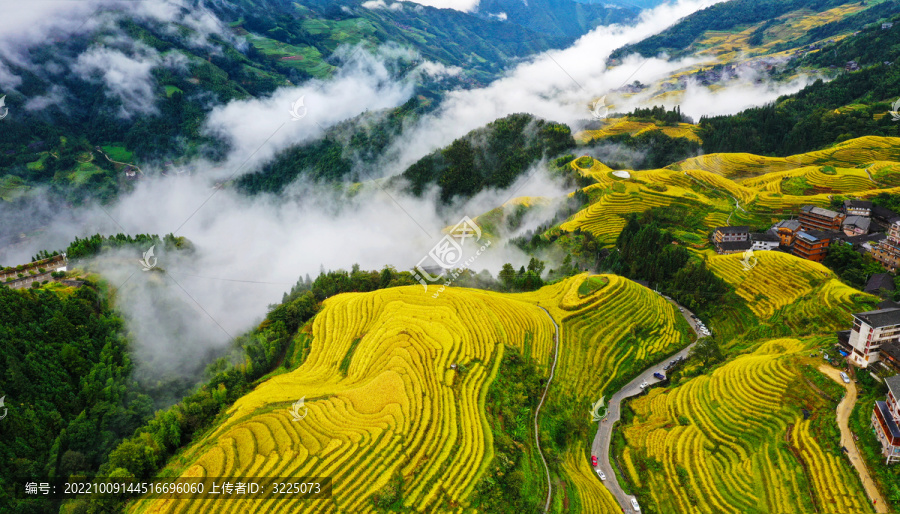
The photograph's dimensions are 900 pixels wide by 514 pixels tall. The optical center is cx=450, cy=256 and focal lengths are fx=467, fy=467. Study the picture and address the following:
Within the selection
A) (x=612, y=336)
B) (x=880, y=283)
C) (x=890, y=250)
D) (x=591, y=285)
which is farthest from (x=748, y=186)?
(x=612, y=336)

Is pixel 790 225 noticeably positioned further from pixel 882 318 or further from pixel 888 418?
pixel 888 418

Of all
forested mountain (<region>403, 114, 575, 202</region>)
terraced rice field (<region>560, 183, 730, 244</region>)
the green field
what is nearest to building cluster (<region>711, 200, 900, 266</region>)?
terraced rice field (<region>560, 183, 730, 244</region>)

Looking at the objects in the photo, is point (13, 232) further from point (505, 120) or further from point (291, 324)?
point (505, 120)

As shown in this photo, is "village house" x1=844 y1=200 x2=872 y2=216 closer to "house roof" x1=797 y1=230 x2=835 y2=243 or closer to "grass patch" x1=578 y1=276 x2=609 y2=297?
"house roof" x1=797 y1=230 x2=835 y2=243

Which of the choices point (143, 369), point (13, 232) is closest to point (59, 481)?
point (143, 369)

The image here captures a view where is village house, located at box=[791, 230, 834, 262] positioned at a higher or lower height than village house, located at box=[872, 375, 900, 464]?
higher

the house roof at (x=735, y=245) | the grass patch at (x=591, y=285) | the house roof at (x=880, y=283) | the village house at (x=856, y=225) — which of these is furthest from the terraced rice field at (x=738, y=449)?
the village house at (x=856, y=225)
